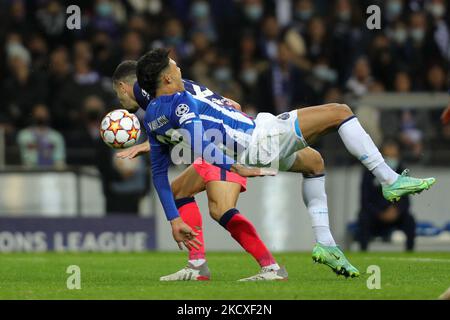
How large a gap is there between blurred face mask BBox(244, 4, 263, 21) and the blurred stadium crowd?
23 mm

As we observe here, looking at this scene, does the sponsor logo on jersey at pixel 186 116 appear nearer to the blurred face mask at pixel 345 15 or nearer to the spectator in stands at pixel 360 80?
the spectator in stands at pixel 360 80

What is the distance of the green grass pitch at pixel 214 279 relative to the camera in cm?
859

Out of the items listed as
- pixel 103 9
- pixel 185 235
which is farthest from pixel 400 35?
pixel 185 235

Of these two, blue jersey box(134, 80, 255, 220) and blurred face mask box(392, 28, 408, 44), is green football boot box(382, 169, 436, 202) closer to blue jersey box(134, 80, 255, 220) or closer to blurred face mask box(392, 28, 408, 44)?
blue jersey box(134, 80, 255, 220)

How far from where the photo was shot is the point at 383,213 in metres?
15.8

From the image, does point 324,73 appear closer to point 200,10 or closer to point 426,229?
point 200,10

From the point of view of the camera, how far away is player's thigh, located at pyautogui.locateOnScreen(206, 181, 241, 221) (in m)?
10.0

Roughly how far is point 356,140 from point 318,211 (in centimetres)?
86

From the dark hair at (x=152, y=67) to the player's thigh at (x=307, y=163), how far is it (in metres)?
1.32

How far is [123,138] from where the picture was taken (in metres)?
11.3
